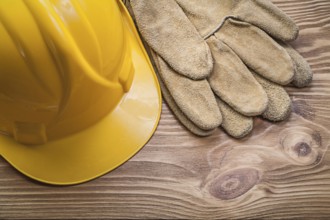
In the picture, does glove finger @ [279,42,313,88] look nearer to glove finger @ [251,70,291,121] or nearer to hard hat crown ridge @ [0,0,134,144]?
glove finger @ [251,70,291,121]

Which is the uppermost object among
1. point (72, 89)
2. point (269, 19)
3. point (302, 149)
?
point (72, 89)

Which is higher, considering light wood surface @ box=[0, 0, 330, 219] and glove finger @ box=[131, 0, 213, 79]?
glove finger @ box=[131, 0, 213, 79]

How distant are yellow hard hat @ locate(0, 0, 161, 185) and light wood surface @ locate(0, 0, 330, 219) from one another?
35 mm

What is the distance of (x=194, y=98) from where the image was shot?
0.77 metres

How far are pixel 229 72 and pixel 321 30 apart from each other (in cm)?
26

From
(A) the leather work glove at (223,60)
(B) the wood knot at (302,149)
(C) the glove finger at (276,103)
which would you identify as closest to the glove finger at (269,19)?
(A) the leather work glove at (223,60)

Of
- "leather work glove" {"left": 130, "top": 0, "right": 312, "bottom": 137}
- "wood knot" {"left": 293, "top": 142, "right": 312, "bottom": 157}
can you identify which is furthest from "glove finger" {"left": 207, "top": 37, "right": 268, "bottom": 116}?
"wood knot" {"left": 293, "top": 142, "right": 312, "bottom": 157}

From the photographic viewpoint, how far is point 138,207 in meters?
0.74

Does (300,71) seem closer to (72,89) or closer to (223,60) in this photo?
(223,60)

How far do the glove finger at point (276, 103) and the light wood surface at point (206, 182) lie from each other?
0.02 metres

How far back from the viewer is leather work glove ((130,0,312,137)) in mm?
769

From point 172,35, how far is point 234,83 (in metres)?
0.16

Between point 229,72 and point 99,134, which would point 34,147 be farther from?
point 229,72

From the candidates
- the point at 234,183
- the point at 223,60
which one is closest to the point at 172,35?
the point at 223,60
